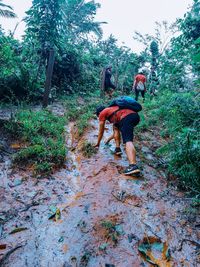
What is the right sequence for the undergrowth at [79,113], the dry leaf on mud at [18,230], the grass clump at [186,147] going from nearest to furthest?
the dry leaf on mud at [18,230]
the grass clump at [186,147]
the undergrowth at [79,113]

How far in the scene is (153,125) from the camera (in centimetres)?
877

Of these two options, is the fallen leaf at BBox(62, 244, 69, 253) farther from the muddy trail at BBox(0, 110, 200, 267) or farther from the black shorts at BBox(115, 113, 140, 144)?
the black shorts at BBox(115, 113, 140, 144)

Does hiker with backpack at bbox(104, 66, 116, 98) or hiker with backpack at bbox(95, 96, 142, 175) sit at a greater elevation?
hiker with backpack at bbox(104, 66, 116, 98)

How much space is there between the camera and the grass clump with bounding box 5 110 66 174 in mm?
5134

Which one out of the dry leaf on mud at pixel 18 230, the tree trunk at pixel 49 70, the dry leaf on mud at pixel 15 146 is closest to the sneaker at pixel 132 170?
the dry leaf on mud at pixel 18 230

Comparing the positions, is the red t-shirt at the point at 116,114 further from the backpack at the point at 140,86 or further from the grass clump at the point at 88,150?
the backpack at the point at 140,86

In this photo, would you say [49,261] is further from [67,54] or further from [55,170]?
[67,54]

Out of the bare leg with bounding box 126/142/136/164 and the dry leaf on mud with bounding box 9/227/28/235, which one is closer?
the dry leaf on mud with bounding box 9/227/28/235

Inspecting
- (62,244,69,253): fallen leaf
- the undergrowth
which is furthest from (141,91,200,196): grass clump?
the undergrowth

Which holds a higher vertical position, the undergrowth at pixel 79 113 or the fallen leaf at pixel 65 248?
the undergrowth at pixel 79 113

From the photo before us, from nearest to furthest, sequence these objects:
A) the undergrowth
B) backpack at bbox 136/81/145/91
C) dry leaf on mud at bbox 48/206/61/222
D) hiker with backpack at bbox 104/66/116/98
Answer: dry leaf on mud at bbox 48/206/61/222 < the undergrowth < backpack at bbox 136/81/145/91 < hiker with backpack at bbox 104/66/116/98

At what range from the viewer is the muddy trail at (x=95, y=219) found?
2990 mm

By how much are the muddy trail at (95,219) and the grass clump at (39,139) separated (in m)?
0.26

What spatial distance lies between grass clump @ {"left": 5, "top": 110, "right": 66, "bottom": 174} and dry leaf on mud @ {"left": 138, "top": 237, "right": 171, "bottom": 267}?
2.49m
